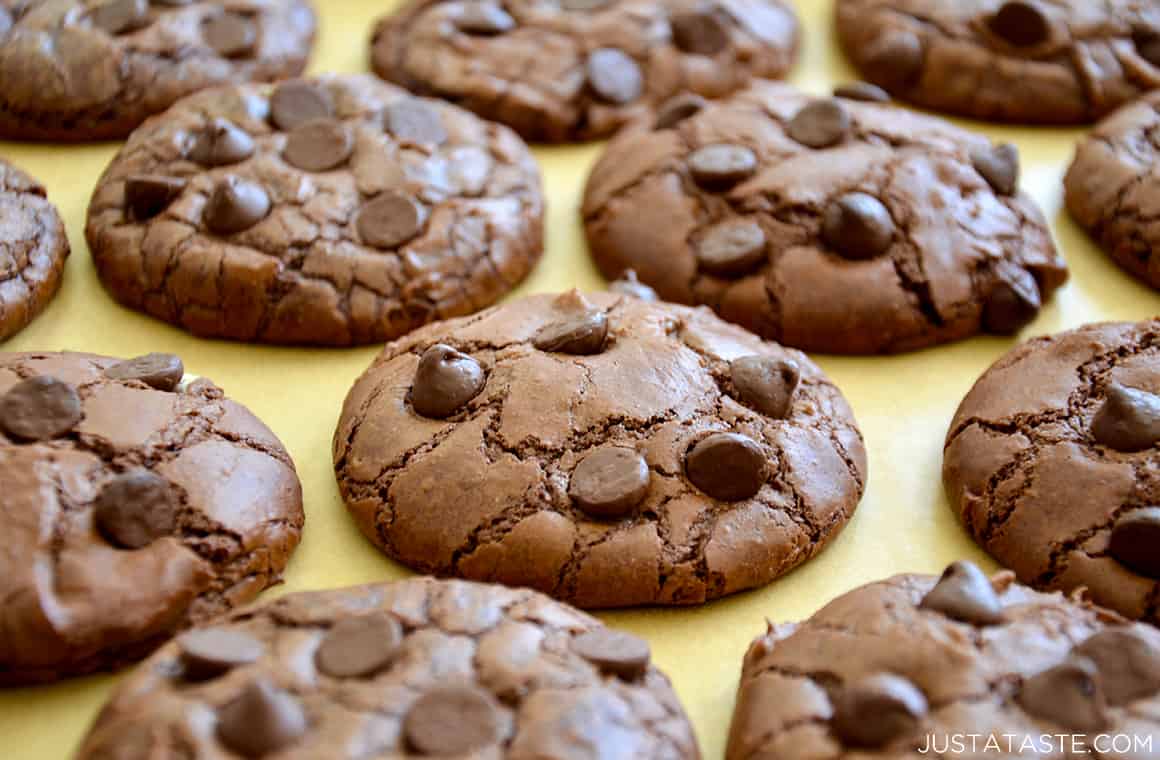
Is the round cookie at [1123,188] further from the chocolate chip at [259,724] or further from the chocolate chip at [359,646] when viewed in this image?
the chocolate chip at [259,724]

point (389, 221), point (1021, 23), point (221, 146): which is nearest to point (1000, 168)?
point (1021, 23)

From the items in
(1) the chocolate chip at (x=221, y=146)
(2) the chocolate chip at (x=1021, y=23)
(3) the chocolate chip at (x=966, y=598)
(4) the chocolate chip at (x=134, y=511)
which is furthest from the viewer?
(2) the chocolate chip at (x=1021, y=23)

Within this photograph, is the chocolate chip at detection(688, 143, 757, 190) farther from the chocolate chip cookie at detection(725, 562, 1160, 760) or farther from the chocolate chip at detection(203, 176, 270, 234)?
the chocolate chip cookie at detection(725, 562, 1160, 760)

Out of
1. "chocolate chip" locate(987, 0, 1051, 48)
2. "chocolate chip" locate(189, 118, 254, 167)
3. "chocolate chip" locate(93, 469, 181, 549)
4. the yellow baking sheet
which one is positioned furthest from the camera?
"chocolate chip" locate(987, 0, 1051, 48)

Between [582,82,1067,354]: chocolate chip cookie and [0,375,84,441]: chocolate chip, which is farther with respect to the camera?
[582,82,1067,354]: chocolate chip cookie

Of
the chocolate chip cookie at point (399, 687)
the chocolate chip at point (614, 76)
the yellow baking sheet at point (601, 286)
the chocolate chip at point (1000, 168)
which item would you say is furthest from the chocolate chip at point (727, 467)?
the chocolate chip at point (614, 76)

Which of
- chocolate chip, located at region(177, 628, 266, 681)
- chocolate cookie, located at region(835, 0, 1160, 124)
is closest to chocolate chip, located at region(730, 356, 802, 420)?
chocolate chip, located at region(177, 628, 266, 681)

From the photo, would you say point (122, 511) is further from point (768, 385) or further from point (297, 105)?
point (297, 105)
